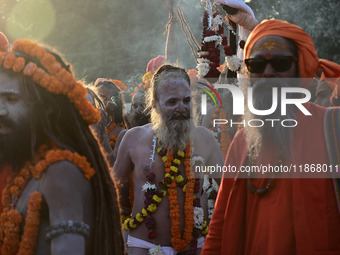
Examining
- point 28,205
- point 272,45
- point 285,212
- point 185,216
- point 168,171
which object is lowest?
point 28,205

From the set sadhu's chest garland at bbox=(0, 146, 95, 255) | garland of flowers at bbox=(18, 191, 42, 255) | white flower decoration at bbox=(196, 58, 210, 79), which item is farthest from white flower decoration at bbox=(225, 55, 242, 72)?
garland of flowers at bbox=(18, 191, 42, 255)

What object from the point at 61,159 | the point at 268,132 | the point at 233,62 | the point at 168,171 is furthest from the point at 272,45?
the point at 233,62

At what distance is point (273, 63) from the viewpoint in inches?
151

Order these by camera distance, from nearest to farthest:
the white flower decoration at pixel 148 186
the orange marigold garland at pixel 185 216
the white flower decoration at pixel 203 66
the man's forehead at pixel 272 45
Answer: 1. the man's forehead at pixel 272 45
2. the orange marigold garland at pixel 185 216
3. the white flower decoration at pixel 148 186
4. the white flower decoration at pixel 203 66

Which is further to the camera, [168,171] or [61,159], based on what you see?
[168,171]

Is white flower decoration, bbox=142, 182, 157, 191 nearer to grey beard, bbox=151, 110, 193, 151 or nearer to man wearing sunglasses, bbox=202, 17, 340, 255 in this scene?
grey beard, bbox=151, 110, 193, 151

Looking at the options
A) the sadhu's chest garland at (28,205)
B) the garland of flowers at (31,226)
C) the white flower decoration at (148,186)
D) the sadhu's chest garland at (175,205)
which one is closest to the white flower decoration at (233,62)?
the sadhu's chest garland at (175,205)

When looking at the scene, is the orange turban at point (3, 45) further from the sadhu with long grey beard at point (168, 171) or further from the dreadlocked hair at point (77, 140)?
the sadhu with long grey beard at point (168, 171)

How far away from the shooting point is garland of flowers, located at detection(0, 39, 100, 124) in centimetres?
309

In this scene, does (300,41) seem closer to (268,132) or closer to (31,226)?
(268,132)

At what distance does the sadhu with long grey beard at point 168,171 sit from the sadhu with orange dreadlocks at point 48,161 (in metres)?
2.10

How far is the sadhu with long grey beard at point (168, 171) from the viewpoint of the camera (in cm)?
529

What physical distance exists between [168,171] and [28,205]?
2.58 meters

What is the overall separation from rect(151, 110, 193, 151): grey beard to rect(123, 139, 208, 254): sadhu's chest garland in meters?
Result: 0.07
